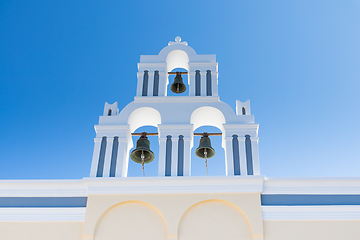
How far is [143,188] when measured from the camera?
8.24m

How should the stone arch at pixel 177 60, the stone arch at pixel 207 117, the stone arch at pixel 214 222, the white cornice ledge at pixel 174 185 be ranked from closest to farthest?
the stone arch at pixel 214 222
the white cornice ledge at pixel 174 185
the stone arch at pixel 207 117
the stone arch at pixel 177 60

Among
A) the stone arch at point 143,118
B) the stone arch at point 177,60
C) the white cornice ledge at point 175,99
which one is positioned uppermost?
the stone arch at point 177,60

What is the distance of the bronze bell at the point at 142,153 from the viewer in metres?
9.12

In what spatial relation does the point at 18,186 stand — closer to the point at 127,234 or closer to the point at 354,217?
the point at 127,234

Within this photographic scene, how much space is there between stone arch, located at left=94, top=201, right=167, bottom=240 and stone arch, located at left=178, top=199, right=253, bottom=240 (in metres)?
0.42

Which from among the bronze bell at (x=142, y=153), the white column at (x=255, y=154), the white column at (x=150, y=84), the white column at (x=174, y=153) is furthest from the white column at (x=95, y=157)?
the white column at (x=255, y=154)

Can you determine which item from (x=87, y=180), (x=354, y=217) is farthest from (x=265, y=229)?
(x=87, y=180)

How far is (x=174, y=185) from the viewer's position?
27.1ft

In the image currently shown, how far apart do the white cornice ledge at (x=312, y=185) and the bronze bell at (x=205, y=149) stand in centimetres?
144

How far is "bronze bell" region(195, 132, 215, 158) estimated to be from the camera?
363 inches

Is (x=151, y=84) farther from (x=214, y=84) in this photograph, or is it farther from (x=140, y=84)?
(x=214, y=84)

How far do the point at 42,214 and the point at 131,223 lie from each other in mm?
1633

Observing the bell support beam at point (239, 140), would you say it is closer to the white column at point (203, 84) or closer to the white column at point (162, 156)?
the white column at point (203, 84)

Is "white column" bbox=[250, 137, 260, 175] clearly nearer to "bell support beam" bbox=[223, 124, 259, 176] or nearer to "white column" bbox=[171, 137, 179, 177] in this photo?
"bell support beam" bbox=[223, 124, 259, 176]
